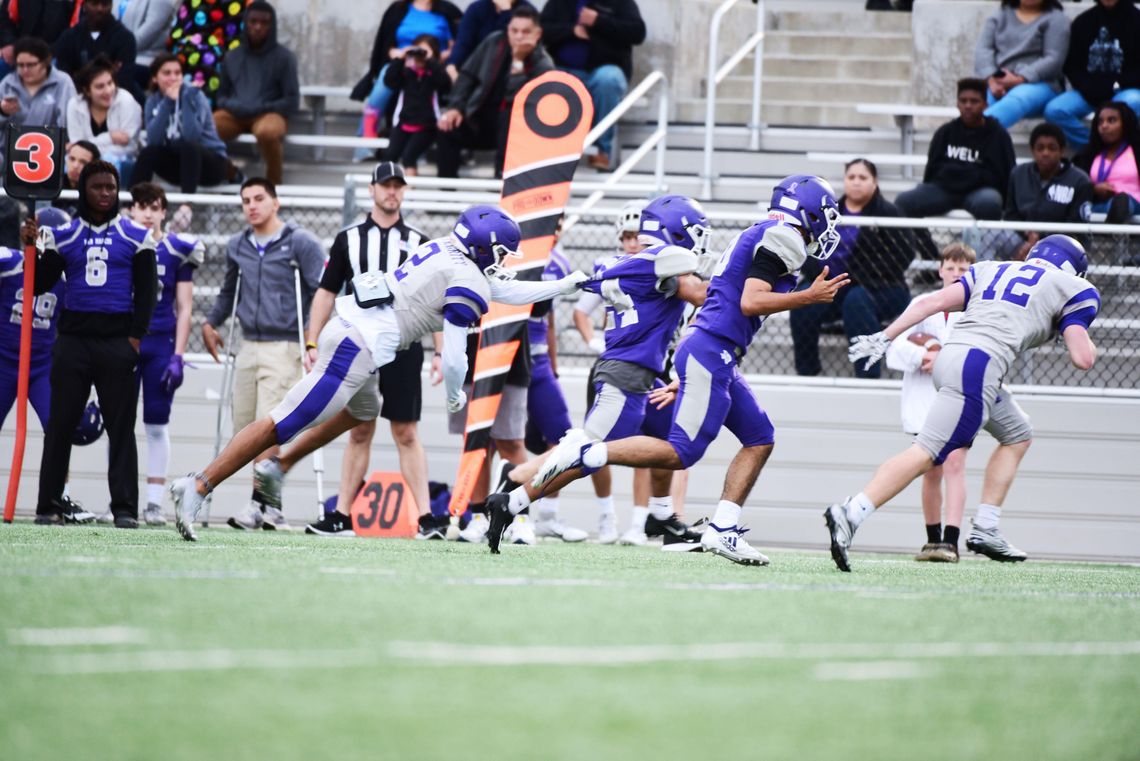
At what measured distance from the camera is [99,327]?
340 inches

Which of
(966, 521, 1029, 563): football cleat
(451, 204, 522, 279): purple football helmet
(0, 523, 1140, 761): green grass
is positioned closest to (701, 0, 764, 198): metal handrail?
(966, 521, 1029, 563): football cleat

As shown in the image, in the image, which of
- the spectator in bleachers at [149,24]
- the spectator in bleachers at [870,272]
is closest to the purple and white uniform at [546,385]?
the spectator in bleachers at [870,272]

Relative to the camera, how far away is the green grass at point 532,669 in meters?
2.77

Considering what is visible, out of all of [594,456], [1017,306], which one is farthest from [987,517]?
[594,456]

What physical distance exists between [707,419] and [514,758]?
434 cm

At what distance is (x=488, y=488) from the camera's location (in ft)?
33.4

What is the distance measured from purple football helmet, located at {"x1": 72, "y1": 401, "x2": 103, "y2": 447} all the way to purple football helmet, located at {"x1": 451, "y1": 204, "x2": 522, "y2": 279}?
3.22m

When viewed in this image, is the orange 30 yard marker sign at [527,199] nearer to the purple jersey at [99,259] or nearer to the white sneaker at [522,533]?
the white sneaker at [522,533]

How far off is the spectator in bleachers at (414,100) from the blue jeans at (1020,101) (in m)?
4.43

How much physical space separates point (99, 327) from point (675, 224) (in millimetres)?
3310

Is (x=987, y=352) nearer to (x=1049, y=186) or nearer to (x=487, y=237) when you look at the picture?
(x=487, y=237)

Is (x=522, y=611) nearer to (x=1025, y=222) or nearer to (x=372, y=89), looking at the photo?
→ (x=1025, y=222)

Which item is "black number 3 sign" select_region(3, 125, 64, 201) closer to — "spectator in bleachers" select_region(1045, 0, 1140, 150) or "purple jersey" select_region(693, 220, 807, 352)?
"purple jersey" select_region(693, 220, 807, 352)

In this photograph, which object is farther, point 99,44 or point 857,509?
point 99,44
